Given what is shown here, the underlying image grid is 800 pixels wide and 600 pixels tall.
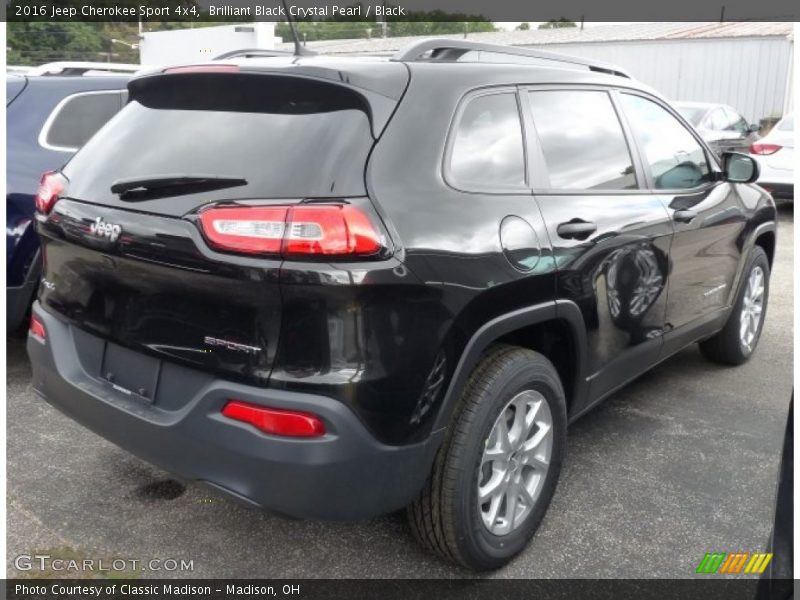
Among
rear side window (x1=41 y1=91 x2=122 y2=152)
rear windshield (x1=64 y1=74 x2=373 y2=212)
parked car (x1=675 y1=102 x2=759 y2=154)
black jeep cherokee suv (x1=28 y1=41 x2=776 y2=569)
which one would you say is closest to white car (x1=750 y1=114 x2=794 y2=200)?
parked car (x1=675 y1=102 x2=759 y2=154)

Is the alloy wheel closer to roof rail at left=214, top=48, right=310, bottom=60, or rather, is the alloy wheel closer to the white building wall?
→ roof rail at left=214, top=48, right=310, bottom=60

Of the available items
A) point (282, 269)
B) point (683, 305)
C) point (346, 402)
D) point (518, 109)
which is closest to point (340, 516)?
point (346, 402)

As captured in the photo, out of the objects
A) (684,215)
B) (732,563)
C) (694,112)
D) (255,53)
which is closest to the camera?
(732,563)

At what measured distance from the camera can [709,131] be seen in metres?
12.8

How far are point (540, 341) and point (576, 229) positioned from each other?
1.50ft

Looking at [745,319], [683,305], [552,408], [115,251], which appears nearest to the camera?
[115,251]

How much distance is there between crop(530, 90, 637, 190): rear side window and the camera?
10.3ft

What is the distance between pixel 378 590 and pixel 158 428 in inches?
37.5

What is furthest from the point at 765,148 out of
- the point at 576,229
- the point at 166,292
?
the point at 166,292

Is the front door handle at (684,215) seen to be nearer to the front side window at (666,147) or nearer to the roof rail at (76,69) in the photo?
the front side window at (666,147)

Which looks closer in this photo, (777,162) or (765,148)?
(777,162)

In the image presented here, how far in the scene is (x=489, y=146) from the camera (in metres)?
2.85

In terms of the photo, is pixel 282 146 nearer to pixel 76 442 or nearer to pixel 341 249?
pixel 341 249

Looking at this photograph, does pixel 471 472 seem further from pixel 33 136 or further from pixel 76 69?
pixel 76 69
